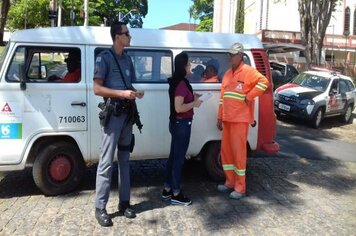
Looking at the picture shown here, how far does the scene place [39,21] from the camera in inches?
2200

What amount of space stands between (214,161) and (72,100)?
2.28m

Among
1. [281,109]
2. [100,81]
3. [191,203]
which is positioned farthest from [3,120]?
[281,109]

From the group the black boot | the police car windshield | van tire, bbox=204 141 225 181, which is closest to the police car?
the police car windshield

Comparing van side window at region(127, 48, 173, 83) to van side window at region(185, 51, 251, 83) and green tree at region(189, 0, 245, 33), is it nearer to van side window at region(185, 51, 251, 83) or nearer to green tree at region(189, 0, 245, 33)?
van side window at region(185, 51, 251, 83)

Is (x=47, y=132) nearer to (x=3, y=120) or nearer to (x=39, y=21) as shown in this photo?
(x=3, y=120)

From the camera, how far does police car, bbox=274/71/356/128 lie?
49.0 feet

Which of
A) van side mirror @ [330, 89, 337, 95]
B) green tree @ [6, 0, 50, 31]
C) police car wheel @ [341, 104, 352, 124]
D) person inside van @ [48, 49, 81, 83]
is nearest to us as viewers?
person inside van @ [48, 49, 81, 83]

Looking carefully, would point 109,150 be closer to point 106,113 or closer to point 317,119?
point 106,113

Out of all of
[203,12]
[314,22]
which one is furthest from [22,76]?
[203,12]

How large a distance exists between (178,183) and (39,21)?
176 ft

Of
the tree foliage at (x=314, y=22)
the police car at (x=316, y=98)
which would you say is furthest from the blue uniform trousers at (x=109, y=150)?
the tree foliage at (x=314, y=22)

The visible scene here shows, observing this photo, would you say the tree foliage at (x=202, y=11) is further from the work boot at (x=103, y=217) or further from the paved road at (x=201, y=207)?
the work boot at (x=103, y=217)

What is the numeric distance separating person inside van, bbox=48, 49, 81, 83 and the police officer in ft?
3.61

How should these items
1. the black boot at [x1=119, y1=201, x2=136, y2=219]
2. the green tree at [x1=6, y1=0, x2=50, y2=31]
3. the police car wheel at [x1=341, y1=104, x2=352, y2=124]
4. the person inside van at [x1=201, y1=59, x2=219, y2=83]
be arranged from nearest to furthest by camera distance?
the black boot at [x1=119, y1=201, x2=136, y2=219] → the person inside van at [x1=201, y1=59, x2=219, y2=83] → the police car wheel at [x1=341, y1=104, x2=352, y2=124] → the green tree at [x1=6, y1=0, x2=50, y2=31]
